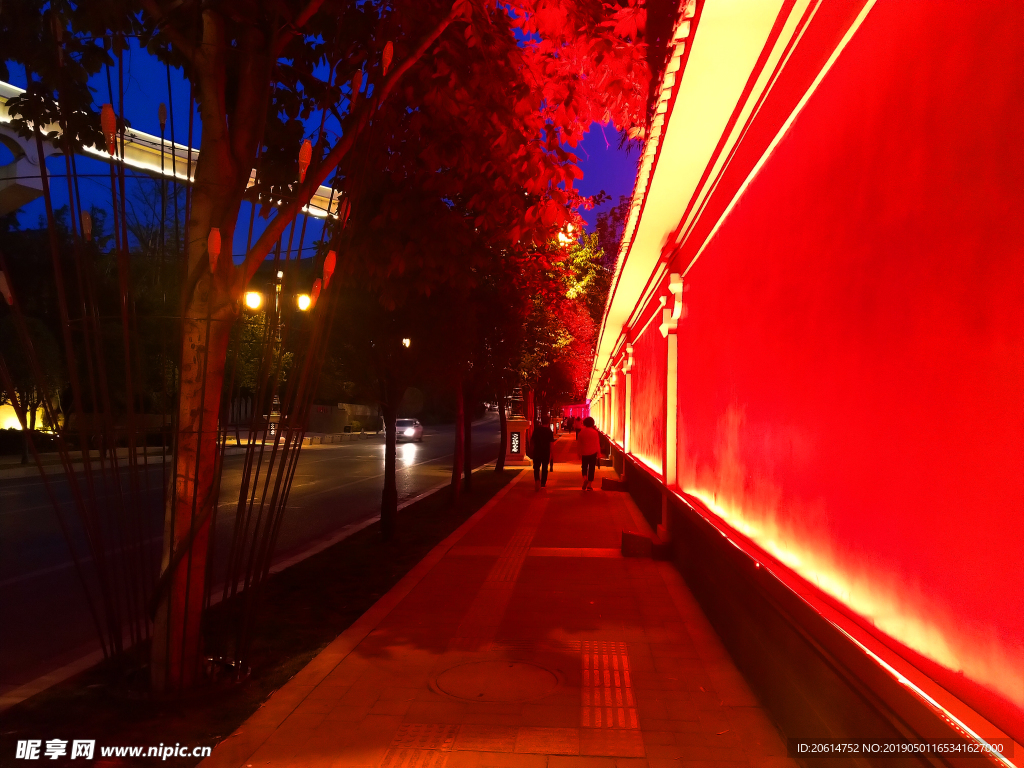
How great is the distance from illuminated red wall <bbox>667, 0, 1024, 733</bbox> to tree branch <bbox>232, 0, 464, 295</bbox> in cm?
248

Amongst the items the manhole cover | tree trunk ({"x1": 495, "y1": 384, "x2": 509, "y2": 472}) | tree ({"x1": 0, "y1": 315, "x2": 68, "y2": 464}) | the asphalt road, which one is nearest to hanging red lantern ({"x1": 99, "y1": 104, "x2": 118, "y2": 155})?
the asphalt road

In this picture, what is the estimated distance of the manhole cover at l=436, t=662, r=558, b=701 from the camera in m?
4.55

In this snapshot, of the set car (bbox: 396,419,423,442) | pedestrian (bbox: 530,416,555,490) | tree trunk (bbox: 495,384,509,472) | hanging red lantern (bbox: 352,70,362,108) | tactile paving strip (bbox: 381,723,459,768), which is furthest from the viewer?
car (bbox: 396,419,423,442)

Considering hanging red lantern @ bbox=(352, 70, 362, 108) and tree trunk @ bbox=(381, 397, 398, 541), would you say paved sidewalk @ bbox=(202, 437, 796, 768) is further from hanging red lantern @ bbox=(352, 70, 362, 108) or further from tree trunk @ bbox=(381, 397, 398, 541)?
hanging red lantern @ bbox=(352, 70, 362, 108)

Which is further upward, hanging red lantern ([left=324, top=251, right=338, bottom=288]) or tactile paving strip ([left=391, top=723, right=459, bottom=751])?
hanging red lantern ([left=324, top=251, right=338, bottom=288])

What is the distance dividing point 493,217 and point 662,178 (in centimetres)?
147

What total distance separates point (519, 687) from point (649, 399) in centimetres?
918

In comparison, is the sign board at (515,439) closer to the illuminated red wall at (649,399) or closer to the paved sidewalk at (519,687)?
the illuminated red wall at (649,399)

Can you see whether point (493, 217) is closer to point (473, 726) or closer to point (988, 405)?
point (473, 726)

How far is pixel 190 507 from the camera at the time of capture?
15.2 ft

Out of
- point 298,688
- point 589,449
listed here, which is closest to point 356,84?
point 298,688

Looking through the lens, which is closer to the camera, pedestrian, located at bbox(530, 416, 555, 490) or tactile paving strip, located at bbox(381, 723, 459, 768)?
tactile paving strip, located at bbox(381, 723, 459, 768)

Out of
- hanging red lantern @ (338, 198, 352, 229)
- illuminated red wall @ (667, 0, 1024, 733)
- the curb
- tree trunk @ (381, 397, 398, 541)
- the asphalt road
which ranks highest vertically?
hanging red lantern @ (338, 198, 352, 229)

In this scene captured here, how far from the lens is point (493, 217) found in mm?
6801
